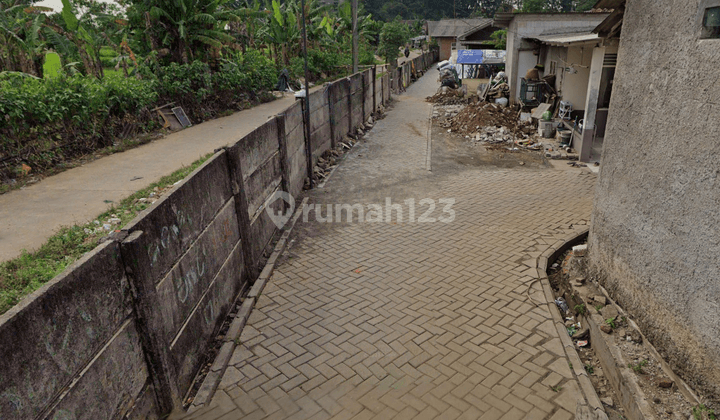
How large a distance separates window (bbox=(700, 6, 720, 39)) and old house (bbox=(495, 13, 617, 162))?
6622mm

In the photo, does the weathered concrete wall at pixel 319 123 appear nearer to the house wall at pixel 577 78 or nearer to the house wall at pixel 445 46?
the house wall at pixel 577 78

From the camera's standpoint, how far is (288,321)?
544cm

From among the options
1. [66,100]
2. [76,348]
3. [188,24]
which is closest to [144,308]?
[76,348]

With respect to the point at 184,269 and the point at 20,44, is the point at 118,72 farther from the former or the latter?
the point at 184,269

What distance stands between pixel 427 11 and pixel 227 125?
240ft

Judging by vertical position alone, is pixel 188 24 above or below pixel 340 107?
above

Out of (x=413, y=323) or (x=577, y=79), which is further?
(x=577, y=79)

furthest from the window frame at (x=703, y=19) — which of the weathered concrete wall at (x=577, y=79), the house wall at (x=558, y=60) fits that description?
the house wall at (x=558, y=60)

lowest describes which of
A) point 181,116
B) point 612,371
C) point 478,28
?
point 612,371

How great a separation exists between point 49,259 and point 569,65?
Result: 14682 mm

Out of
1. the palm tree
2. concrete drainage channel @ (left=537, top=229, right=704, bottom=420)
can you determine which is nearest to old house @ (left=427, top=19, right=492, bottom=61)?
the palm tree

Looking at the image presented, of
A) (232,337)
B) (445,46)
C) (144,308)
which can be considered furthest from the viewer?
(445,46)

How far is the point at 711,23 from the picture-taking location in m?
3.92

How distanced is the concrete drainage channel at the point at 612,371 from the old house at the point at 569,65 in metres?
7.03
